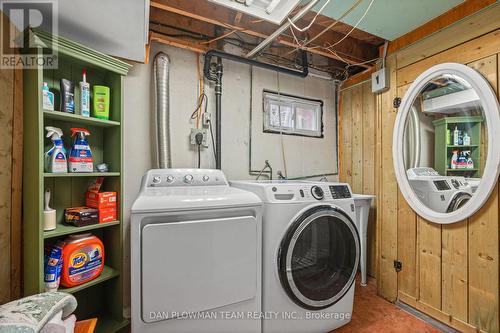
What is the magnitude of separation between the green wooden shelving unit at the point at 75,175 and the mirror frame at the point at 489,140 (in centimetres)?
218

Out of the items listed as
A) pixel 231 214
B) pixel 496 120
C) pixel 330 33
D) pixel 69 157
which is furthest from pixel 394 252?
pixel 69 157

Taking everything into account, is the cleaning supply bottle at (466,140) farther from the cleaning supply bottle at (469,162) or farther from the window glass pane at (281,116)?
the window glass pane at (281,116)

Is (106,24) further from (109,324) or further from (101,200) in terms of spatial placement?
(109,324)

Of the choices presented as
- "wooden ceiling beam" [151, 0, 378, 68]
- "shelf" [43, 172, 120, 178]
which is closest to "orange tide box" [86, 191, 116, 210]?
"shelf" [43, 172, 120, 178]

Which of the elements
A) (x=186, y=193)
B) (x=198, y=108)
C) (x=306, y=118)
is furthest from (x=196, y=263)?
(x=306, y=118)

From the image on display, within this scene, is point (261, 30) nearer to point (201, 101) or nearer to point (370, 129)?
point (201, 101)

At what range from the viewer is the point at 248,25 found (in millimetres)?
1964

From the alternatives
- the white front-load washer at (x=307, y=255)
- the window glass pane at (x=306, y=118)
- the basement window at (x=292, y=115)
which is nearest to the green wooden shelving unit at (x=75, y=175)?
the white front-load washer at (x=307, y=255)

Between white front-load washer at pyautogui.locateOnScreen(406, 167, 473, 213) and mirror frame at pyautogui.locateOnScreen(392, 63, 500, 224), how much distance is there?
3 centimetres

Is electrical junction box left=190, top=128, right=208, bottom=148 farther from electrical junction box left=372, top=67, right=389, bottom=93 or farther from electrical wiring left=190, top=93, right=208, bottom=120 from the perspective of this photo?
electrical junction box left=372, top=67, right=389, bottom=93

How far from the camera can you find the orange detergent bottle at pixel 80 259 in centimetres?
133

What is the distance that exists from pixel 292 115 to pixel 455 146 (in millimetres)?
1459

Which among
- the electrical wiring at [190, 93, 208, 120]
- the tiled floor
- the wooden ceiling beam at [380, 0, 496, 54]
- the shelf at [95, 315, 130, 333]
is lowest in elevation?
the tiled floor

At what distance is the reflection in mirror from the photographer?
1.53 metres
